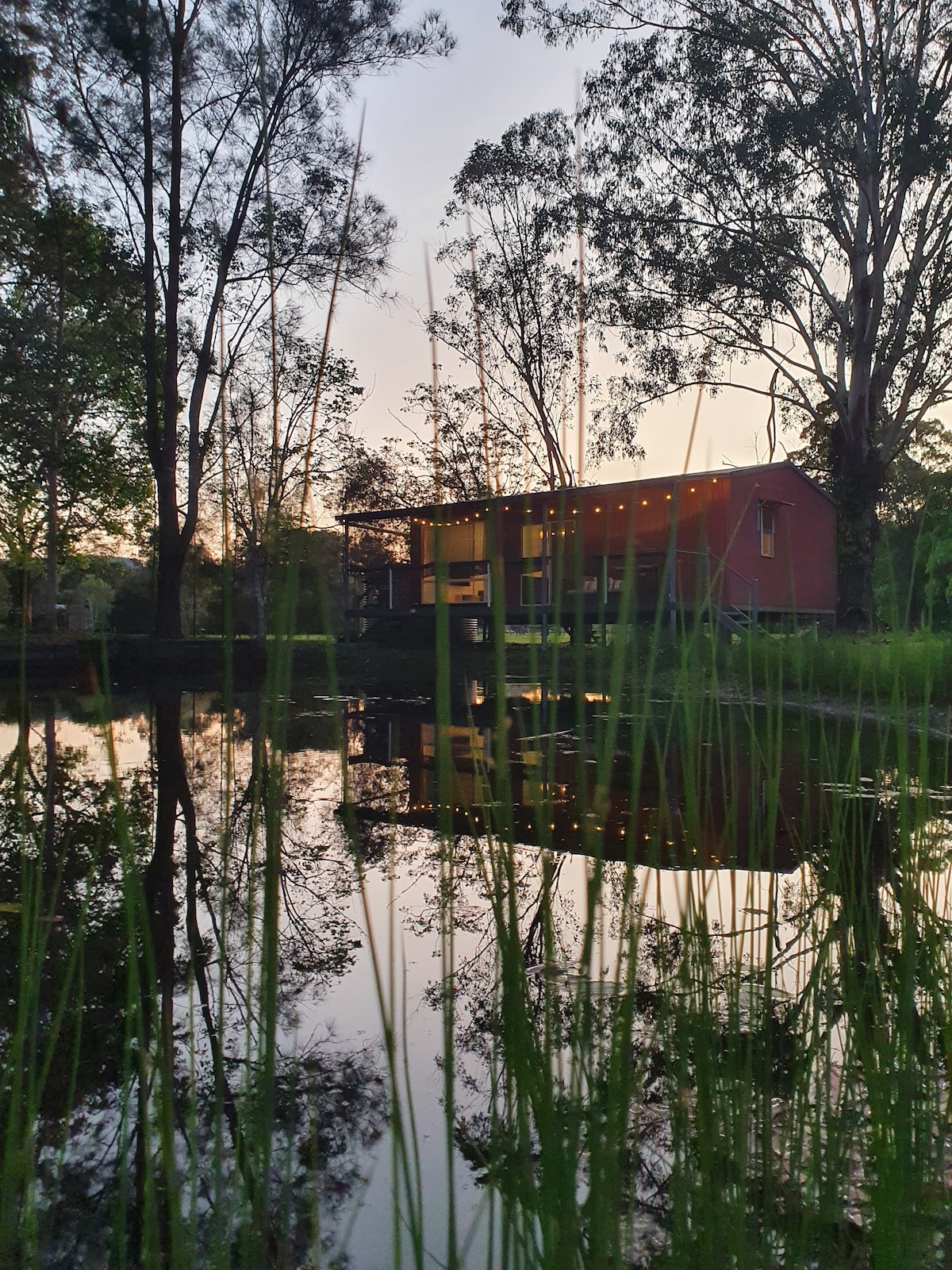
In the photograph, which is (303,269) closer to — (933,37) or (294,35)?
Answer: (294,35)

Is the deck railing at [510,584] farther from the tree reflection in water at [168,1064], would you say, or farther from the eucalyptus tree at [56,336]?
the tree reflection in water at [168,1064]

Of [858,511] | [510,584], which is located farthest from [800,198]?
[510,584]

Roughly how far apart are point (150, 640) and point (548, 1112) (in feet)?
41.0

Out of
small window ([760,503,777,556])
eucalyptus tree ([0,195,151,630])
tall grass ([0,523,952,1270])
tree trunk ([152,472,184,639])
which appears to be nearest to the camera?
tall grass ([0,523,952,1270])

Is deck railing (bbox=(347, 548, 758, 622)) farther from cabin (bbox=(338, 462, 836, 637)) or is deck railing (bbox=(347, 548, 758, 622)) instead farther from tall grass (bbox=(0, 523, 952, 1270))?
tall grass (bbox=(0, 523, 952, 1270))

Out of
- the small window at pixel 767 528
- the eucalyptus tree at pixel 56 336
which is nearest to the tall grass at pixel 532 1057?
the eucalyptus tree at pixel 56 336

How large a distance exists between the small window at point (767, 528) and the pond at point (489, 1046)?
554 inches

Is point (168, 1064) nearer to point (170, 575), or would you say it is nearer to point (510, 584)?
point (170, 575)

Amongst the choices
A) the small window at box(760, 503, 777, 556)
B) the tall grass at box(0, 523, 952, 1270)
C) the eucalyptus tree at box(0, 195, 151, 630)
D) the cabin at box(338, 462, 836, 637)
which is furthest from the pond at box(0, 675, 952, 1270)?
the small window at box(760, 503, 777, 556)

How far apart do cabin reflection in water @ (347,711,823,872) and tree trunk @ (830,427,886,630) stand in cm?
836

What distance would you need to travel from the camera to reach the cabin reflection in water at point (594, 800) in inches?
48.3

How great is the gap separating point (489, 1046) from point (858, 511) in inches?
512

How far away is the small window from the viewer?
16312mm

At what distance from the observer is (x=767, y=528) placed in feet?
54.6
